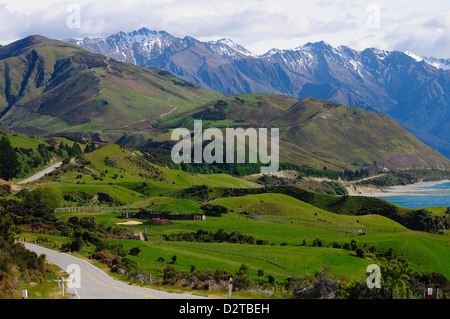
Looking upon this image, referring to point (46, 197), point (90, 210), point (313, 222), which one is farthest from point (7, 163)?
point (313, 222)

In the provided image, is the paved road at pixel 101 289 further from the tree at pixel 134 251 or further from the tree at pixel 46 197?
the tree at pixel 46 197

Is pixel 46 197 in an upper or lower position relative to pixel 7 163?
lower

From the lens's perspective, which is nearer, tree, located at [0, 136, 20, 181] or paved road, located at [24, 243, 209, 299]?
paved road, located at [24, 243, 209, 299]

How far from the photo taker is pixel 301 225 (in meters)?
119

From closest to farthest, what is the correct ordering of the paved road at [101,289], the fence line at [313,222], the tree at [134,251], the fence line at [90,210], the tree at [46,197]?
the paved road at [101,289]
the tree at [134,251]
the fence line at [313,222]
the fence line at [90,210]
the tree at [46,197]

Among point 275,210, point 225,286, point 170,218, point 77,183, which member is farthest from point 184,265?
point 77,183

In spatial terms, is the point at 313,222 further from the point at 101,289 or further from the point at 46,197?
the point at 101,289

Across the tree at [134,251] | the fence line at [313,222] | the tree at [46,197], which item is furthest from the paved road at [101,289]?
the tree at [46,197]
